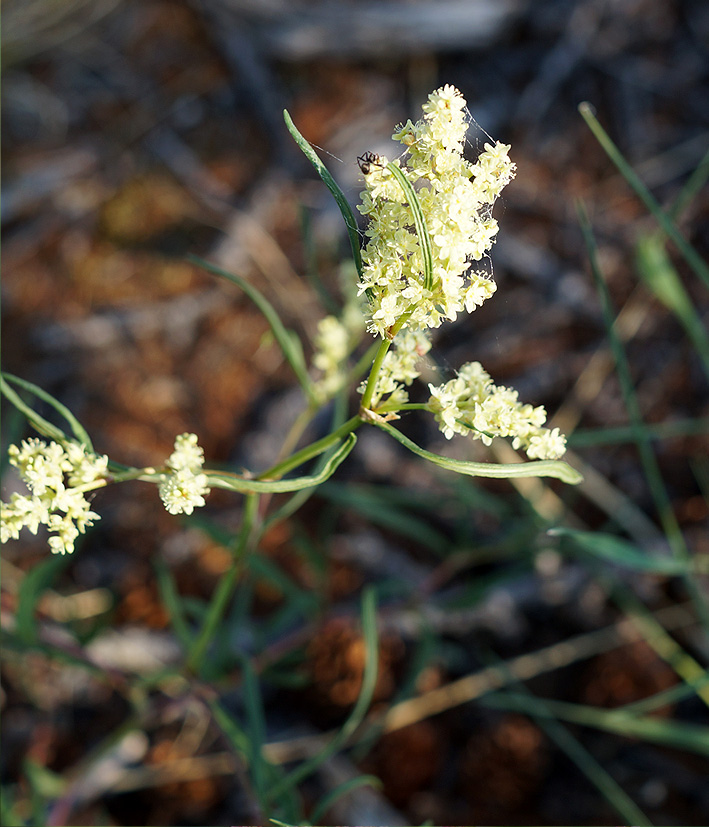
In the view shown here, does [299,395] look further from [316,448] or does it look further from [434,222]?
[434,222]

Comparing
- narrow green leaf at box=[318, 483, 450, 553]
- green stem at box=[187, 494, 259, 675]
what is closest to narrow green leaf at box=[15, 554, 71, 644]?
green stem at box=[187, 494, 259, 675]

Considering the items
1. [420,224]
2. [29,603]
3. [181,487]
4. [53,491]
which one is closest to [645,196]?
[420,224]

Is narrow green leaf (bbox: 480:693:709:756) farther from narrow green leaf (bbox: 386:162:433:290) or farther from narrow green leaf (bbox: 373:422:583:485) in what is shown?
narrow green leaf (bbox: 386:162:433:290)

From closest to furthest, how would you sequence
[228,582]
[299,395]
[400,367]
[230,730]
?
[400,367] → [228,582] → [230,730] → [299,395]

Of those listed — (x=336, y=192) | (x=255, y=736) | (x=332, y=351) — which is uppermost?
(x=332, y=351)

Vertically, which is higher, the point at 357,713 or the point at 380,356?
the point at 380,356

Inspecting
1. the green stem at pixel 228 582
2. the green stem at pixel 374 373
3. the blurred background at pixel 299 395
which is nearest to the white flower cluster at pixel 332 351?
the blurred background at pixel 299 395
